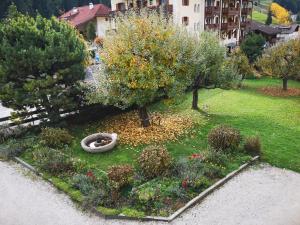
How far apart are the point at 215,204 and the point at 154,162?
11.9ft

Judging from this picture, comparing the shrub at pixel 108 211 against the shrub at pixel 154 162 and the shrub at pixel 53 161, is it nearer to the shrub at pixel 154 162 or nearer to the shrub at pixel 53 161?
the shrub at pixel 154 162

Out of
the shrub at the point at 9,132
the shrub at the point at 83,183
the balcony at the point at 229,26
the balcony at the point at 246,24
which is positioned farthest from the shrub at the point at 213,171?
the balcony at the point at 246,24

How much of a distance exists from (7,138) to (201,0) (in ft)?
125

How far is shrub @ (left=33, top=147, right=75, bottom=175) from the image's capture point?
18625 mm

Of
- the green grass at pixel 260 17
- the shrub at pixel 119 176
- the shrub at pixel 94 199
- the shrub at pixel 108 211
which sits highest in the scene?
the green grass at pixel 260 17

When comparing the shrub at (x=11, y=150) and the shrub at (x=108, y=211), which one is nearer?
the shrub at (x=108, y=211)

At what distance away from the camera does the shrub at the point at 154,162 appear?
1770 centimetres

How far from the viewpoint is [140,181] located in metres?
17.4

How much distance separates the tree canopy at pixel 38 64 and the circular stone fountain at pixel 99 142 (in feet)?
10.1

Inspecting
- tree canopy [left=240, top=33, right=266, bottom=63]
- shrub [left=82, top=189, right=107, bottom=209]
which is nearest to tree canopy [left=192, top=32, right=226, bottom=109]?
shrub [left=82, top=189, right=107, bottom=209]

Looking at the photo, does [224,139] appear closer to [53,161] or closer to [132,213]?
[132,213]

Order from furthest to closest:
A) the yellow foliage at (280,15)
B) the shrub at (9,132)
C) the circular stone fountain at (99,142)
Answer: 1. the yellow foliage at (280,15)
2. the shrub at (9,132)
3. the circular stone fountain at (99,142)

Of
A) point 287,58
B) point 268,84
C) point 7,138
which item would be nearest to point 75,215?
point 7,138

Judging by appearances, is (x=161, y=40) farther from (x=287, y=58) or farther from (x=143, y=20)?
(x=287, y=58)
